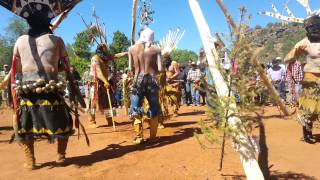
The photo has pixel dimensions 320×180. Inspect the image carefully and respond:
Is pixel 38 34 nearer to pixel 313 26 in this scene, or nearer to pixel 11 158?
pixel 11 158

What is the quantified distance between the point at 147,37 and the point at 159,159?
6.84ft

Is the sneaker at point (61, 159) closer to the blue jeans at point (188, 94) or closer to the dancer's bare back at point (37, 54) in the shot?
the dancer's bare back at point (37, 54)

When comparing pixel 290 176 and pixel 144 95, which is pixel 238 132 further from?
pixel 144 95

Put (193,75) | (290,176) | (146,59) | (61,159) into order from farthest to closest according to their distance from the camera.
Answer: (193,75)
(146,59)
(61,159)
(290,176)

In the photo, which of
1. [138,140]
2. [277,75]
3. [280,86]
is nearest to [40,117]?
[138,140]

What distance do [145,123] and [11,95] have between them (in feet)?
12.7

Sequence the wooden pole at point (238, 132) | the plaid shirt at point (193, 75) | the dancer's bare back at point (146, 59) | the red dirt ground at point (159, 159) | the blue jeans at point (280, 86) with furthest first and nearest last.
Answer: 1. the plaid shirt at point (193, 75)
2. the blue jeans at point (280, 86)
3. the dancer's bare back at point (146, 59)
4. the red dirt ground at point (159, 159)
5. the wooden pole at point (238, 132)

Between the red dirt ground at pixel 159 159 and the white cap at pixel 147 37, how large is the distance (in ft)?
5.19

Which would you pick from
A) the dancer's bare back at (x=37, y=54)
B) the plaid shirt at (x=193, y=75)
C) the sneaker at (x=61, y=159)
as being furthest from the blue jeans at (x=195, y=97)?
the dancer's bare back at (x=37, y=54)

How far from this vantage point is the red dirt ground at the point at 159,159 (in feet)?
16.2

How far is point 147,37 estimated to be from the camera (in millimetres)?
6789

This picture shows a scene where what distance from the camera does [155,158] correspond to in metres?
5.68

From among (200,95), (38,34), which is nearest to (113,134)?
(38,34)

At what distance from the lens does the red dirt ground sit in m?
4.93
